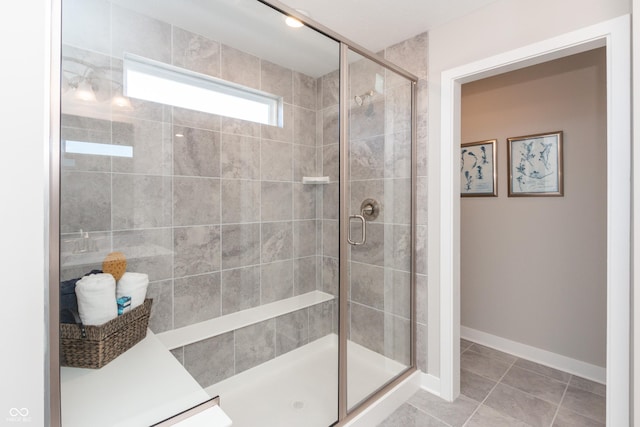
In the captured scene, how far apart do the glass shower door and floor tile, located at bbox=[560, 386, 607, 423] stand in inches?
41.2

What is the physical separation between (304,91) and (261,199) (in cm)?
78

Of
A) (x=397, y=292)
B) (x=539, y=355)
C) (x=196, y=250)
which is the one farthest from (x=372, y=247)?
(x=539, y=355)

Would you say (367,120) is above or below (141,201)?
above

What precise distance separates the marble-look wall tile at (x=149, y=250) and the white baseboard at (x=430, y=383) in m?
1.89

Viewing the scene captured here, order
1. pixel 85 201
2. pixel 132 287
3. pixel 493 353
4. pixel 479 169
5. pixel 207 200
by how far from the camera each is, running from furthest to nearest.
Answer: pixel 479 169, pixel 493 353, pixel 207 200, pixel 132 287, pixel 85 201

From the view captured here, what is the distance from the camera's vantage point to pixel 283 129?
207 centimetres

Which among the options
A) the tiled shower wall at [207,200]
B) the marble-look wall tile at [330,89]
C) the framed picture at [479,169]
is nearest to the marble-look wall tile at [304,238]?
the tiled shower wall at [207,200]

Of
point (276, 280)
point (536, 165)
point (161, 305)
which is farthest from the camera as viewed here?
point (536, 165)

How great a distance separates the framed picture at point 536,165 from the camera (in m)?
2.41

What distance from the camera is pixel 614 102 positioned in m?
1.46

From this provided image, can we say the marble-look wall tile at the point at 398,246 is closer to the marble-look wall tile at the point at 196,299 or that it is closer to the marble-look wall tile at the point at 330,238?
the marble-look wall tile at the point at 330,238

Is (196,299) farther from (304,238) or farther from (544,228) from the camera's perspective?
(544,228)

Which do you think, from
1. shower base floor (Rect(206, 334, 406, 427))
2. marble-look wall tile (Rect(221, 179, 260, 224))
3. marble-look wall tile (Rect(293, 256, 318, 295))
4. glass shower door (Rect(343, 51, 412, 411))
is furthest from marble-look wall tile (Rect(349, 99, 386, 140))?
shower base floor (Rect(206, 334, 406, 427))

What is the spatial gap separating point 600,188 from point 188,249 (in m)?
2.93
